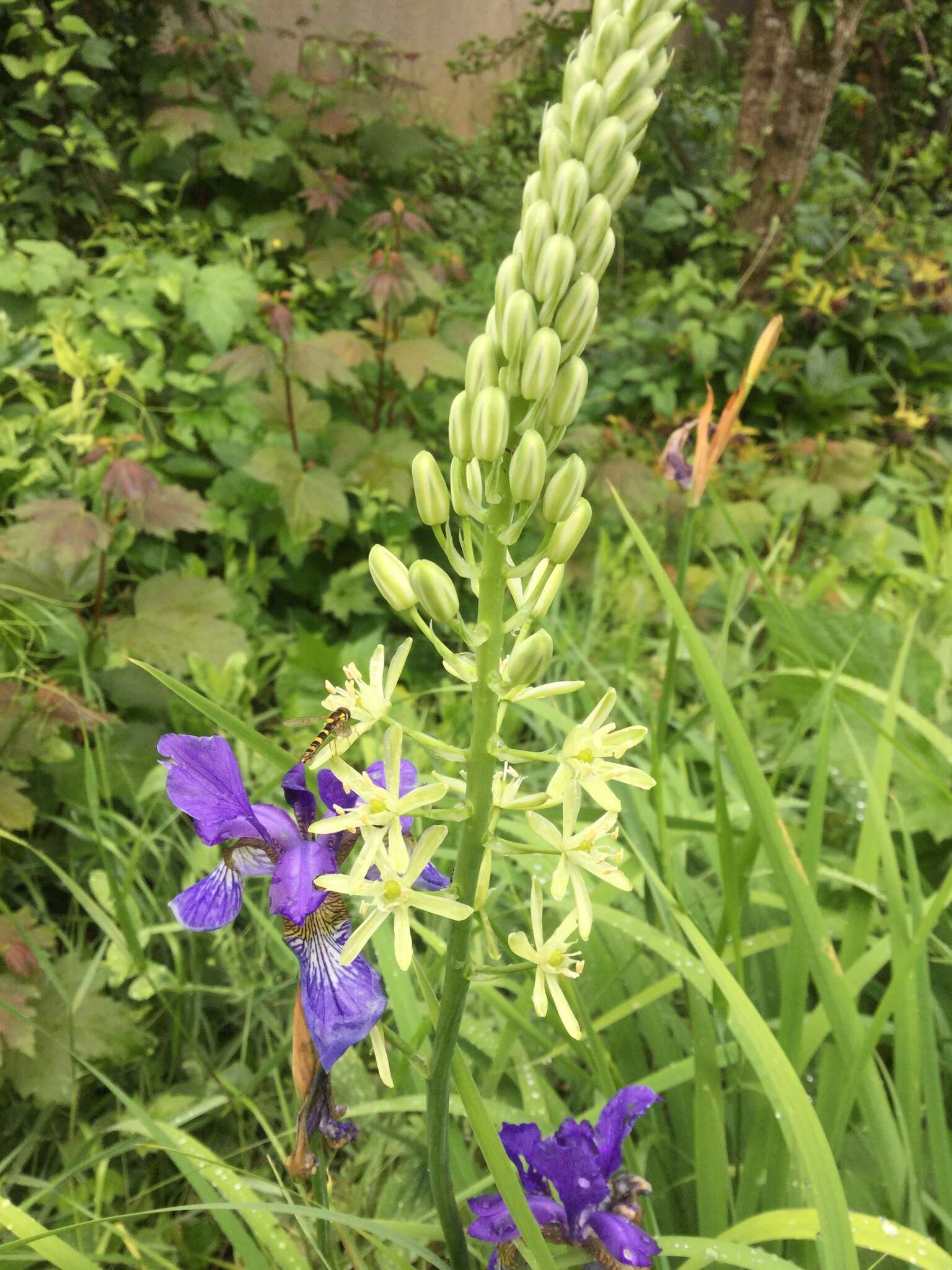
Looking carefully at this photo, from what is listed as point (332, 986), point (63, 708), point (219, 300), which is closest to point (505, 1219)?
point (332, 986)

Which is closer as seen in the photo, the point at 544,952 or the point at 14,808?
the point at 544,952

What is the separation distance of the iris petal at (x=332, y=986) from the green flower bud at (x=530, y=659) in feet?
0.97

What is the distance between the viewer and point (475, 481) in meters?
0.80

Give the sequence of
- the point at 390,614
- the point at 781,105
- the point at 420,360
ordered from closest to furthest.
A: the point at 420,360, the point at 390,614, the point at 781,105

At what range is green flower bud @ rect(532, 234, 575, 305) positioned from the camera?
69cm

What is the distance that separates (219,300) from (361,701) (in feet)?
9.86

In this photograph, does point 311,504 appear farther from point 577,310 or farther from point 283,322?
point 577,310

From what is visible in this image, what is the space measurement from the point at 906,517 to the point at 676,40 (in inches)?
213

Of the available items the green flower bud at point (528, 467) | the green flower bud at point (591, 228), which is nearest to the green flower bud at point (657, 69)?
the green flower bud at point (591, 228)

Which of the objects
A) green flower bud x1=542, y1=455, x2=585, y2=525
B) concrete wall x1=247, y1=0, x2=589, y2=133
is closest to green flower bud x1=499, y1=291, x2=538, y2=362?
green flower bud x1=542, y1=455, x2=585, y2=525

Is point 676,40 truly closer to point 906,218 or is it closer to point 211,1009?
point 906,218

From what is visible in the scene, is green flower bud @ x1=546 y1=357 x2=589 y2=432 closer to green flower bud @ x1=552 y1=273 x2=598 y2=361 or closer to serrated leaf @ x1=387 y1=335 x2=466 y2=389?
green flower bud @ x1=552 y1=273 x2=598 y2=361

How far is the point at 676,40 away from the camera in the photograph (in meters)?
7.51

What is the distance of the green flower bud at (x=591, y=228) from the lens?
2.30ft
